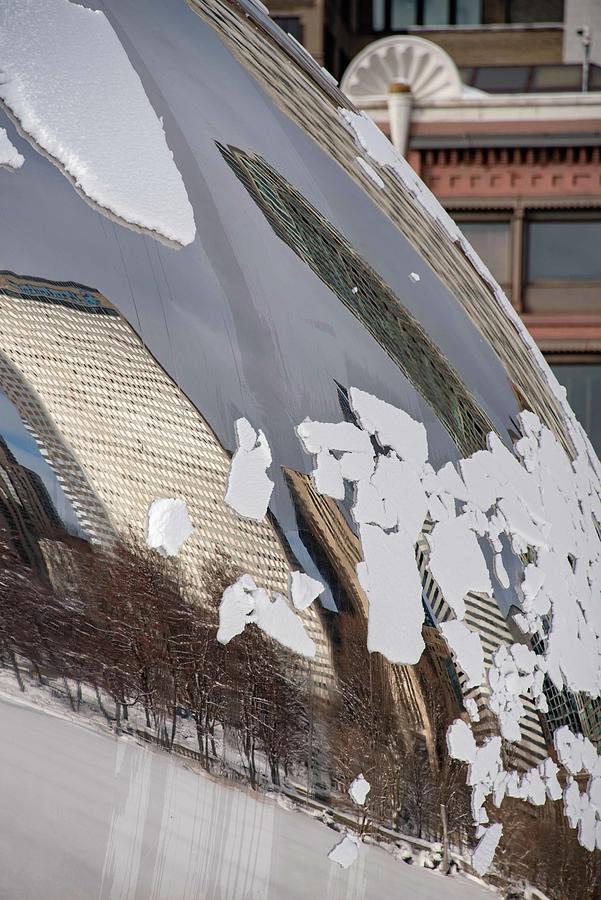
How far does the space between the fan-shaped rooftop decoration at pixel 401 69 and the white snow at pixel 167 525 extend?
40.3 ft

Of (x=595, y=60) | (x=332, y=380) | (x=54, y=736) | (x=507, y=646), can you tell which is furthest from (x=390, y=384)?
(x=595, y=60)

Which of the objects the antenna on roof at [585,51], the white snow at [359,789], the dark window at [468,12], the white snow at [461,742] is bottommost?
the white snow at [359,789]

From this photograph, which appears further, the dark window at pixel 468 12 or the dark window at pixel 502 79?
the dark window at pixel 468 12

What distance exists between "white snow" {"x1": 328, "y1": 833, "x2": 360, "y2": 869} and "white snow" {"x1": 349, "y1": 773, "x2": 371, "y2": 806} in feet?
0.05

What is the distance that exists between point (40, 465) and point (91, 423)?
0.10ft

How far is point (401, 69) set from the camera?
12391 mm

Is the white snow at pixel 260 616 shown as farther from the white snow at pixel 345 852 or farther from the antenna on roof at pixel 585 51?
the antenna on roof at pixel 585 51

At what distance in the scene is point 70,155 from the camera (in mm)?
538

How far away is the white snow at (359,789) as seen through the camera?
0.54 m

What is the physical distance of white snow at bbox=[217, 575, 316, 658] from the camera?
0.52 m

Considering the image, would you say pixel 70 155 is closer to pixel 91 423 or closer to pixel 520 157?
pixel 91 423

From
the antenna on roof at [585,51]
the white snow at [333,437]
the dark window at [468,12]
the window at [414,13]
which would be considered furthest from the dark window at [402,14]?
the white snow at [333,437]

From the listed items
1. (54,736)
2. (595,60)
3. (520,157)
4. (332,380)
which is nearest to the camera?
(54,736)

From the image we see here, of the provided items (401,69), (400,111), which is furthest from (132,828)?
(401,69)
